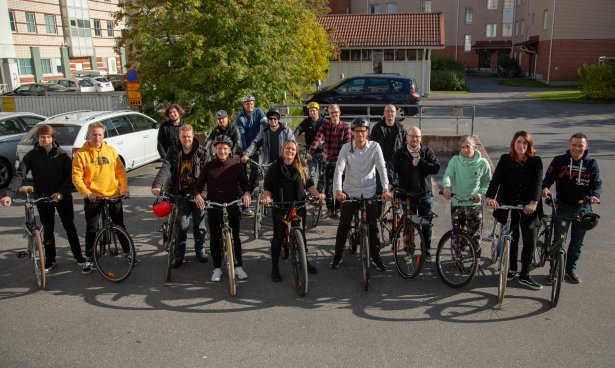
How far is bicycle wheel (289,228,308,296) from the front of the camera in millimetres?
5578

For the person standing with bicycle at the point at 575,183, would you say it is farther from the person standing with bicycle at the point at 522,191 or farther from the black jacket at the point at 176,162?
the black jacket at the point at 176,162

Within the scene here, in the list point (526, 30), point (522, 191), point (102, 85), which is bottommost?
point (522, 191)

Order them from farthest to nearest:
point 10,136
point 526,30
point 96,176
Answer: point 526,30, point 10,136, point 96,176

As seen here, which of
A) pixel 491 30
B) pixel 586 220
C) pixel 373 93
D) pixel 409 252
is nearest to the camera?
pixel 586 220

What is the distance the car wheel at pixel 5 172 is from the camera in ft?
36.8

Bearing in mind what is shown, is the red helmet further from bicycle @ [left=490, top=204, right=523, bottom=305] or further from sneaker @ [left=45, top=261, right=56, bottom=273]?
bicycle @ [left=490, top=204, right=523, bottom=305]

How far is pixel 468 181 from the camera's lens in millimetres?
6027

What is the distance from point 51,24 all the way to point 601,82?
41828mm

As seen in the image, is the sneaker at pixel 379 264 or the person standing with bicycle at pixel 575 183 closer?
the person standing with bicycle at pixel 575 183

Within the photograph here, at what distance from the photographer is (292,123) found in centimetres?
1761

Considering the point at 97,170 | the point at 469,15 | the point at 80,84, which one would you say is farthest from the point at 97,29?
the point at 97,170

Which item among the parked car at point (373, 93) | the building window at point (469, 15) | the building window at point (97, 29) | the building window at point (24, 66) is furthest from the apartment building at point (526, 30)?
the building window at point (24, 66)

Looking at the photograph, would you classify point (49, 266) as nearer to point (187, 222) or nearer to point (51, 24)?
point (187, 222)

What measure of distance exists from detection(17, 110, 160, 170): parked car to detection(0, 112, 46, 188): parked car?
3.54ft
